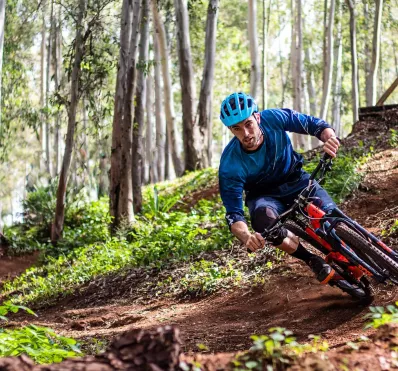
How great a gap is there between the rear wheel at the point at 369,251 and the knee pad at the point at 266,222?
49 cm

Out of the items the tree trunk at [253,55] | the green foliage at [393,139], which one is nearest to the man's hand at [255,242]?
the green foliage at [393,139]

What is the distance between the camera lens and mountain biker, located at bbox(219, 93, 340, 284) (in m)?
5.96

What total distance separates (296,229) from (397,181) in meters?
5.44

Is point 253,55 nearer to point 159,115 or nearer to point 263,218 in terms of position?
point 159,115

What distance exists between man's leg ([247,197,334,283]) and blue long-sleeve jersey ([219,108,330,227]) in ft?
0.43

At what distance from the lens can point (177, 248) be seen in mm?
11531

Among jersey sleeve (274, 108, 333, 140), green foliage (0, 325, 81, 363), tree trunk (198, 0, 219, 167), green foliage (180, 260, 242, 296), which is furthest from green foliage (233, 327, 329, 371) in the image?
tree trunk (198, 0, 219, 167)

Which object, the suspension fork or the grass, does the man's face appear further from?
the grass

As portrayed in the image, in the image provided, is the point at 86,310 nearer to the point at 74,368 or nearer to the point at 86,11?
the point at 74,368

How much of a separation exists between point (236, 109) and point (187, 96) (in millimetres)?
16775

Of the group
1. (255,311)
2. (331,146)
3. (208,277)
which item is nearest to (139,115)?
(208,277)

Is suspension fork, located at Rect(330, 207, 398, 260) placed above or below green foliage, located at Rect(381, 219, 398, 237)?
above

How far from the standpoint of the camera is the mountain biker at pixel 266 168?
596cm

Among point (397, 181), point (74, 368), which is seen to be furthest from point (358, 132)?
point (74, 368)
